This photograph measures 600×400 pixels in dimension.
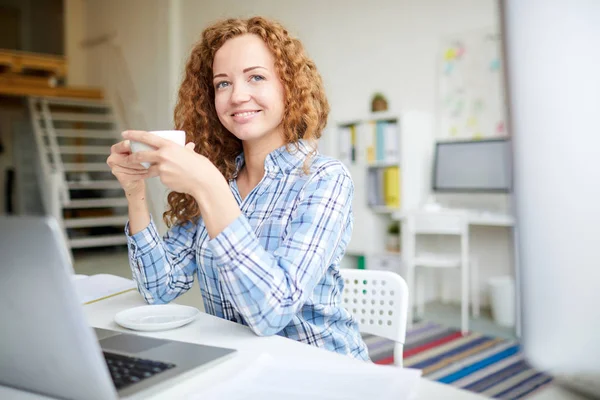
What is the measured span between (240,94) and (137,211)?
35 cm

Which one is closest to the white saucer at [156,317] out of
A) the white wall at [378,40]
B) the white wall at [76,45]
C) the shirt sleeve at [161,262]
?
the shirt sleeve at [161,262]

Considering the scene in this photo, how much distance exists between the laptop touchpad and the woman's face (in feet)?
1.70

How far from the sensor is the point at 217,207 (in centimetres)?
87

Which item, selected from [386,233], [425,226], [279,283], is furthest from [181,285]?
[386,233]

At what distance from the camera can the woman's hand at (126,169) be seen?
1067 millimetres

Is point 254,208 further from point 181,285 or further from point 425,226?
point 425,226

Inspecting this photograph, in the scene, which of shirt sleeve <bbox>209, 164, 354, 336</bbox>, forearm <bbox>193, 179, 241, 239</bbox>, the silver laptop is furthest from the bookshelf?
the silver laptop

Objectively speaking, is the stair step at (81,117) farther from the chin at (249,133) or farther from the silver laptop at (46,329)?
the silver laptop at (46,329)

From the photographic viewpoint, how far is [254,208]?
1215mm

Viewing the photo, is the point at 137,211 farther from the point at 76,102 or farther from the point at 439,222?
the point at 76,102

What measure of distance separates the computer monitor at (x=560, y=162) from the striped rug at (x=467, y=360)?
2.21 m

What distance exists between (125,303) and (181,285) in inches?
5.3

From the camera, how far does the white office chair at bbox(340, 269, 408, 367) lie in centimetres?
129

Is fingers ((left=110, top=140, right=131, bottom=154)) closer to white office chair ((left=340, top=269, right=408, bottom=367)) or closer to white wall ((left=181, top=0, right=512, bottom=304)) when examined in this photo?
white office chair ((left=340, top=269, right=408, bottom=367))
